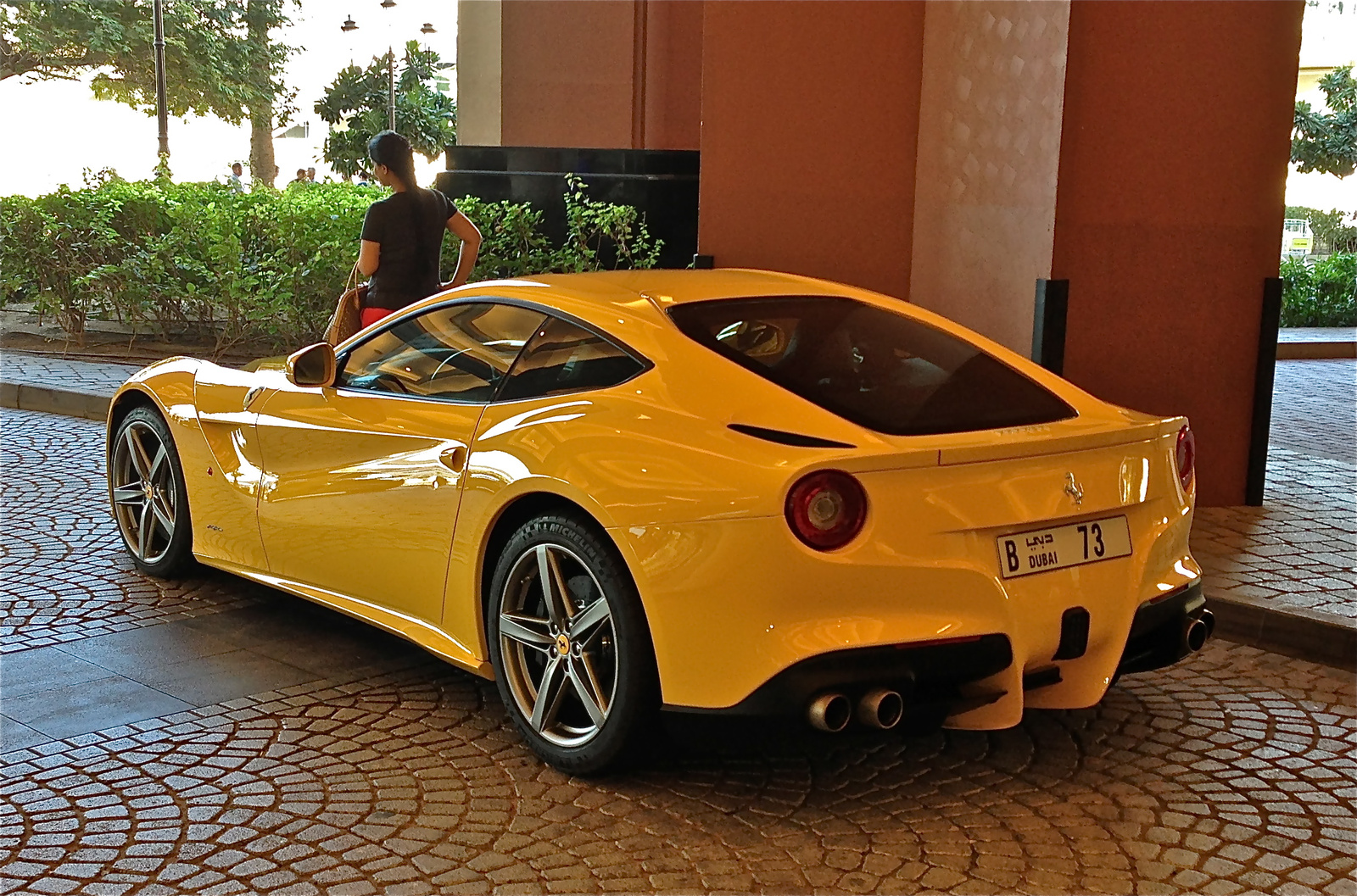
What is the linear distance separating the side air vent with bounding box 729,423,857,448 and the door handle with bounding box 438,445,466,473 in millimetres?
1004

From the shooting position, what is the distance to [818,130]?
323 inches

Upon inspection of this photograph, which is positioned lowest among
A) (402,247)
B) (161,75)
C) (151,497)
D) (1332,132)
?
(151,497)

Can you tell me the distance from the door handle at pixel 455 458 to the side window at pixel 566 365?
20 centimetres

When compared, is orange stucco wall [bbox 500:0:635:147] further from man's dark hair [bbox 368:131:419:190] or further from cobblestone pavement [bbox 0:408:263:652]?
cobblestone pavement [bbox 0:408:263:652]

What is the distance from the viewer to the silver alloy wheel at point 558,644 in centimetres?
390

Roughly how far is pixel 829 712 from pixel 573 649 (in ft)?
2.71

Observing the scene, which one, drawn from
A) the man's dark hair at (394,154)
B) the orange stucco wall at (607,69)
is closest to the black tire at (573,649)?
the man's dark hair at (394,154)

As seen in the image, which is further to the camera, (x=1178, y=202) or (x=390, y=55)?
(x=390, y=55)

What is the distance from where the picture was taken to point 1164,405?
7672 mm

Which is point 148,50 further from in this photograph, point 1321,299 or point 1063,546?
point 1063,546

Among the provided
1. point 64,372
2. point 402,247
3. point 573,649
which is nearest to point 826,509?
point 573,649

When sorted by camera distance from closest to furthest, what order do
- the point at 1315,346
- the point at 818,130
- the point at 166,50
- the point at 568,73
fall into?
1. the point at 818,130
2. the point at 568,73
3. the point at 1315,346
4. the point at 166,50

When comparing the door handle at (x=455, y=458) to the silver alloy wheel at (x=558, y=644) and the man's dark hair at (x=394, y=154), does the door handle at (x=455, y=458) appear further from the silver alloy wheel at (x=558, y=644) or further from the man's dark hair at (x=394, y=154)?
the man's dark hair at (x=394, y=154)

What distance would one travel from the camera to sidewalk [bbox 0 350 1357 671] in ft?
18.1
